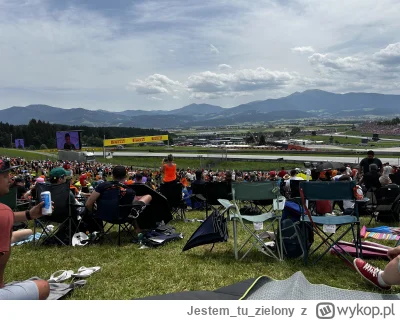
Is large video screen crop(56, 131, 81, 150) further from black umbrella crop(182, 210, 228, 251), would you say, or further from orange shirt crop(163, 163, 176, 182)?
black umbrella crop(182, 210, 228, 251)

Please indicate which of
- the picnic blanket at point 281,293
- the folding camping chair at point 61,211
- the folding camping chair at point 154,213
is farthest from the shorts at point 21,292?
the folding camping chair at point 154,213

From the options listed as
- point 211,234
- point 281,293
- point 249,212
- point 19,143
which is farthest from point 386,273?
point 19,143

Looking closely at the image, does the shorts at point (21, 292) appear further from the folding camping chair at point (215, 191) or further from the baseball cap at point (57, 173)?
the folding camping chair at point (215, 191)

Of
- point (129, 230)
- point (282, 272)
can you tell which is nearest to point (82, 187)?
point (129, 230)

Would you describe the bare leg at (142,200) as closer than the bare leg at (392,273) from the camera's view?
No

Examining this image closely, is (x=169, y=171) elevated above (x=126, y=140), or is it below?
below

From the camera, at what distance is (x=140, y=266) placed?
4406 mm

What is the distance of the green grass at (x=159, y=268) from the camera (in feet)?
12.3

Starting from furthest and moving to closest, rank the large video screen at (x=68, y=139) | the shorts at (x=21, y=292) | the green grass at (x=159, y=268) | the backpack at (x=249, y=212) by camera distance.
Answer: the large video screen at (x=68, y=139)
the backpack at (x=249, y=212)
the green grass at (x=159, y=268)
the shorts at (x=21, y=292)

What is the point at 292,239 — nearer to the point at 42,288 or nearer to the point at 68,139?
the point at 42,288

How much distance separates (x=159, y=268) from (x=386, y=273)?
242cm

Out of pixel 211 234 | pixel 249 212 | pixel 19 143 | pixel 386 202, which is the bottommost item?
pixel 249 212

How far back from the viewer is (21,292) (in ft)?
8.68
